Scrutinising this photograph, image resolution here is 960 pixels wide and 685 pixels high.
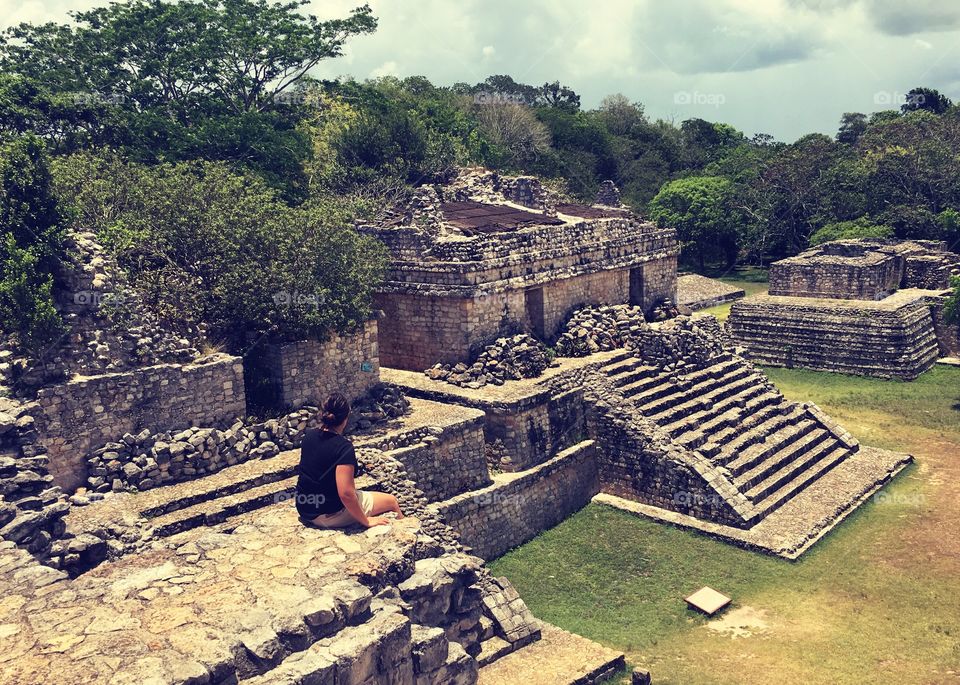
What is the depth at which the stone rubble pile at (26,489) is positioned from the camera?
29.4ft

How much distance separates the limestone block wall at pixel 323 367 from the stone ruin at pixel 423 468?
0.15ft

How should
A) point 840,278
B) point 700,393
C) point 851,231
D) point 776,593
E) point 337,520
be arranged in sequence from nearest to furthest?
point 337,520, point 776,593, point 700,393, point 840,278, point 851,231

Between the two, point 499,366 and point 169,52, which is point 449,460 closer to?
point 499,366

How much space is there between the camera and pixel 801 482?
16.9 m

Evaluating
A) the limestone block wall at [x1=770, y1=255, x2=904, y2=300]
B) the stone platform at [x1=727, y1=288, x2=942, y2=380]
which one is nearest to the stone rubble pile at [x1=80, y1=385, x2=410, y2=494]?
the stone platform at [x1=727, y1=288, x2=942, y2=380]

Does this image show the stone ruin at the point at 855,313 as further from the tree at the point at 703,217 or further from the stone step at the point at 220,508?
the stone step at the point at 220,508

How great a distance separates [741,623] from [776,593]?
1171 mm

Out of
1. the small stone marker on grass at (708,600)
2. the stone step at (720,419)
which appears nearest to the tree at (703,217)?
the stone step at (720,419)

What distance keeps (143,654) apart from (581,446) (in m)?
11.0

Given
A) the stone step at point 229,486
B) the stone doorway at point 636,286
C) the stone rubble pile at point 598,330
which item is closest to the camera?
the stone step at point 229,486

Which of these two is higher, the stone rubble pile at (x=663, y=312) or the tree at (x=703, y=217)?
the tree at (x=703, y=217)

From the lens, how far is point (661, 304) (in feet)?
75.9

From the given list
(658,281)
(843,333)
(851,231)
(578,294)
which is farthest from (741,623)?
(851,231)

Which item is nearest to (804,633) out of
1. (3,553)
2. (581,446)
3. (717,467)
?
(717,467)
